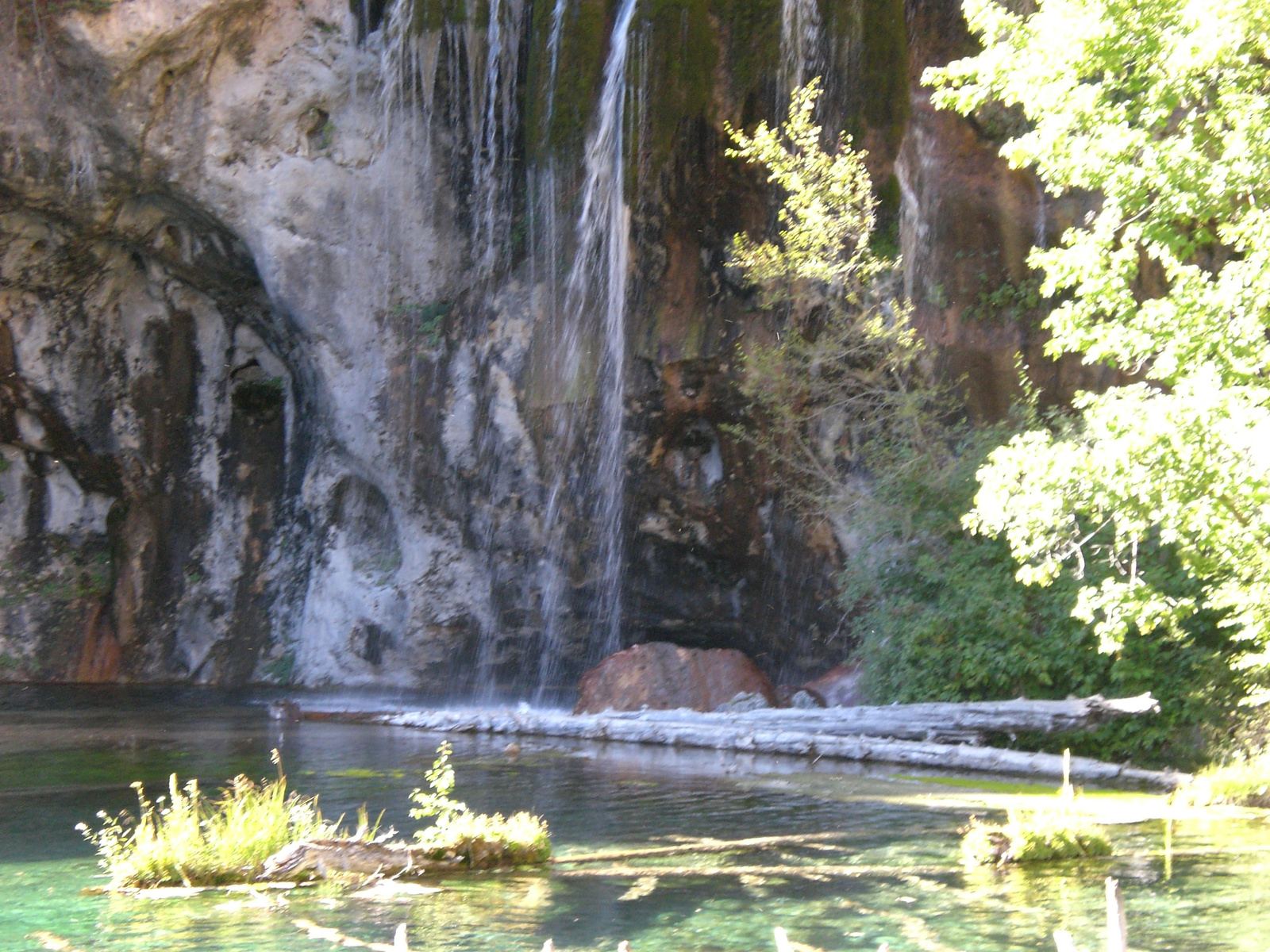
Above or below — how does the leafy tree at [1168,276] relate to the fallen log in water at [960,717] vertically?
above

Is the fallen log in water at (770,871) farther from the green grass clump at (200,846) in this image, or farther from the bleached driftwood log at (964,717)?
the bleached driftwood log at (964,717)

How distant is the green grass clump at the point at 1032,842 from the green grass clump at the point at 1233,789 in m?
2.54

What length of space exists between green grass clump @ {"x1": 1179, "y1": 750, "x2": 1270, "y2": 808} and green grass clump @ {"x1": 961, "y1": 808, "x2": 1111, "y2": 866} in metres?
2.54

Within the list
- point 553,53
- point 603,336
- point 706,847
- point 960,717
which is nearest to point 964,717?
point 960,717

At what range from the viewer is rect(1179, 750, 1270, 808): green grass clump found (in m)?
→ 10.7

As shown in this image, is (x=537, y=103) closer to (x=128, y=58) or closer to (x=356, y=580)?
(x=128, y=58)

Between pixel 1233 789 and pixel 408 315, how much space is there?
1663cm

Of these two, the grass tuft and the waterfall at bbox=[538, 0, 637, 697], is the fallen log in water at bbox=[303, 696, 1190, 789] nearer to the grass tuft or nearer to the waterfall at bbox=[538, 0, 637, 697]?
the grass tuft

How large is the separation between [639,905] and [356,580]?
1808 centimetres

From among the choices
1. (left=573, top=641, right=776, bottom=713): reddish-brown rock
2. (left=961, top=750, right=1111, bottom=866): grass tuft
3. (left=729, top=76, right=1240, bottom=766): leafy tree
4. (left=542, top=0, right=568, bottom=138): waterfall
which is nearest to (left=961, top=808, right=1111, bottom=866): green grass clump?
(left=961, top=750, right=1111, bottom=866): grass tuft

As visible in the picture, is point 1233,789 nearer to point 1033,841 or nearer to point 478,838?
point 1033,841

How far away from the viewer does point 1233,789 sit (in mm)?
10742

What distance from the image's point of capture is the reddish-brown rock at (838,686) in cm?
1725

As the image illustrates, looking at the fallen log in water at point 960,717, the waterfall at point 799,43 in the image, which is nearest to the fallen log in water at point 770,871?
the fallen log in water at point 960,717
